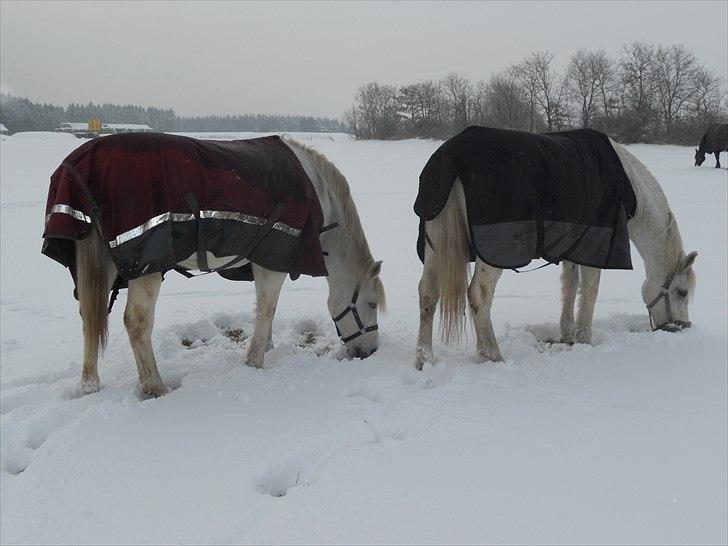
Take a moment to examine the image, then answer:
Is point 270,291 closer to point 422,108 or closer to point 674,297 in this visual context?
point 674,297

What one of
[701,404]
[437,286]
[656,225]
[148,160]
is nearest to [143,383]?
[148,160]

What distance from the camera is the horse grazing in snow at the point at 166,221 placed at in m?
2.97

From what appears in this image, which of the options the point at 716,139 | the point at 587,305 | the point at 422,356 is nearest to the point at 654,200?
the point at 587,305

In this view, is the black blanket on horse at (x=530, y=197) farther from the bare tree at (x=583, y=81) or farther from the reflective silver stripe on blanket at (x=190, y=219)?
the bare tree at (x=583, y=81)

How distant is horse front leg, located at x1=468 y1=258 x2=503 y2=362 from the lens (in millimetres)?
3863

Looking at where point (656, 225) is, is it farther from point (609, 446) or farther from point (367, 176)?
point (367, 176)

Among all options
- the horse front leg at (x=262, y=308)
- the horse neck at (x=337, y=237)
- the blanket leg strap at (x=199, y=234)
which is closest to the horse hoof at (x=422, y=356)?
the horse neck at (x=337, y=237)

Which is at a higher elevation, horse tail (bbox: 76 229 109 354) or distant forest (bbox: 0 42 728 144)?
distant forest (bbox: 0 42 728 144)

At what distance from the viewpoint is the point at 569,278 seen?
4633 millimetres

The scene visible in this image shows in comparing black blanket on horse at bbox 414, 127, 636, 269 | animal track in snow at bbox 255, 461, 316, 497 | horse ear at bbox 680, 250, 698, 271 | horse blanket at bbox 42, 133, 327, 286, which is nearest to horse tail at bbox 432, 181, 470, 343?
black blanket on horse at bbox 414, 127, 636, 269

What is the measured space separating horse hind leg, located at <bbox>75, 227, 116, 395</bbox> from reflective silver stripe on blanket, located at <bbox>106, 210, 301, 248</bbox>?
0.69 feet

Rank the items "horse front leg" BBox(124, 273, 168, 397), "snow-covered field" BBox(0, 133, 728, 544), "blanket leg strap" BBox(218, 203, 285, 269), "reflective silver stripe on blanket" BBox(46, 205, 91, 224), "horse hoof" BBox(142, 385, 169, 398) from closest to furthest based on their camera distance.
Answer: "snow-covered field" BBox(0, 133, 728, 544) < "reflective silver stripe on blanket" BBox(46, 205, 91, 224) < "horse front leg" BBox(124, 273, 168, 397) < "horse hoof" BBox(142, 385, 169, 398) < "blanket leg strap" BBox(218, 203, 285, 269)

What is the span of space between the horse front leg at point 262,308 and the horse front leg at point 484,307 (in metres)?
1.48

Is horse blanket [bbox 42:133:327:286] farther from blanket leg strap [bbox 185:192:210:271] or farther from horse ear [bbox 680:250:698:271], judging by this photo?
horse ear [bbox 680:250:698:271]
